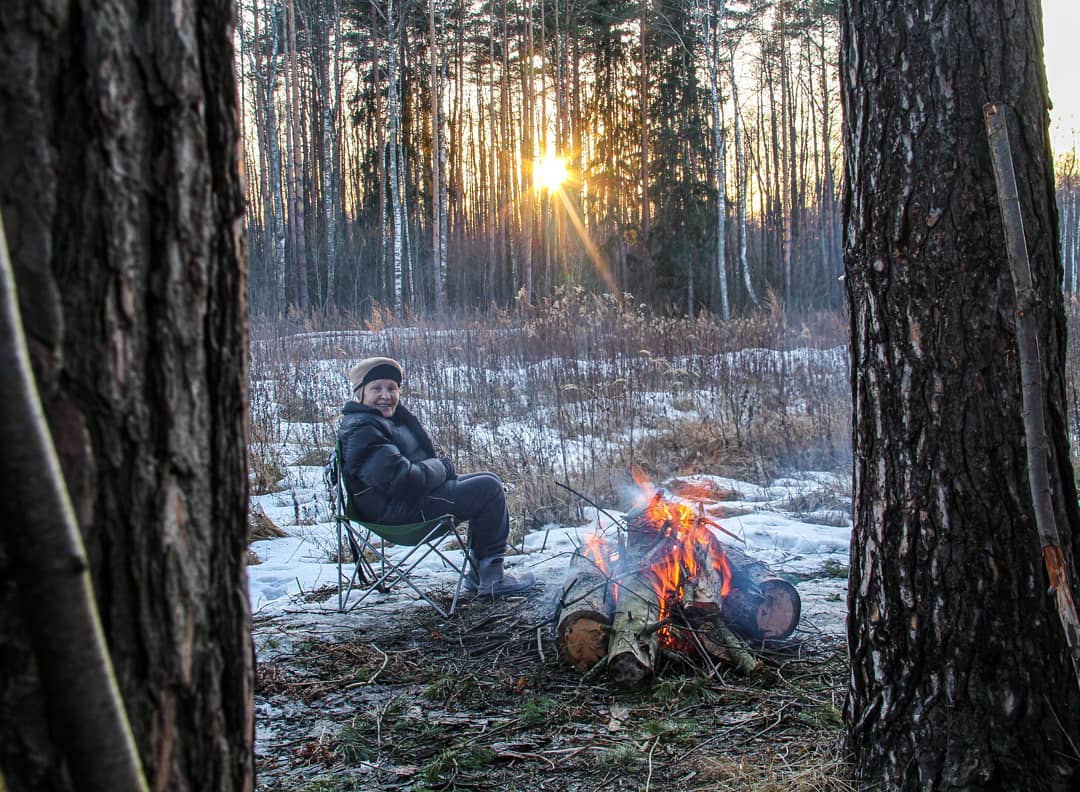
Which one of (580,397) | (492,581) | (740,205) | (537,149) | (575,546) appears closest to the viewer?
(492,581)

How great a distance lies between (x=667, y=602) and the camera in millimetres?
3244

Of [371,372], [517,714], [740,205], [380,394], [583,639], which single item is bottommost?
[517,714]

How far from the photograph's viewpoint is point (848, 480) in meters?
6.03

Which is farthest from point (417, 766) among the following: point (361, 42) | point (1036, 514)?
point (361, 42)

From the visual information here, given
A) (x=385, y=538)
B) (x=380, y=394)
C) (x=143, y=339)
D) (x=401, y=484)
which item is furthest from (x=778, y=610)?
(x=143, y=339)

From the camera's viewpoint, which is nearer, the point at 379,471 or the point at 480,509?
the point at 379,471

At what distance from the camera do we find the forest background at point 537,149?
20375 mm

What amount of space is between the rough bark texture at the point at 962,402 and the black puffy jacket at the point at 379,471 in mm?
2552

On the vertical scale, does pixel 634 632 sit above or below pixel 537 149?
below

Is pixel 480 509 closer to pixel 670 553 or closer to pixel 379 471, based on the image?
pixel 379 471

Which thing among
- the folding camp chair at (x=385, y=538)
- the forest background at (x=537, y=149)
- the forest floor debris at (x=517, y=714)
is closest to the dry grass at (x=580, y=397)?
the folding camp chair at (x=385, y=538)

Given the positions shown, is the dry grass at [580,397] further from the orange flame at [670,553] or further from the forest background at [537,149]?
the forest background at [537,149]

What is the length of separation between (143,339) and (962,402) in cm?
178

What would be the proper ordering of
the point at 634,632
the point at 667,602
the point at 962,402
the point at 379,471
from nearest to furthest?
the point at 962,402, the point at 634,632, the point at 667,602, the point at 379,471
